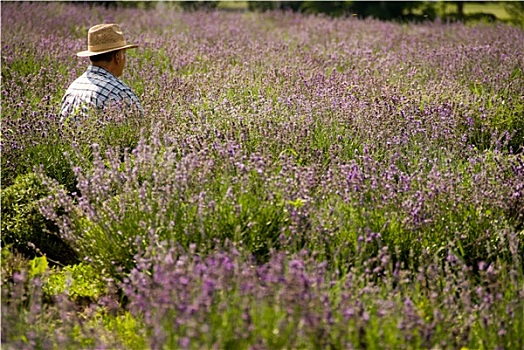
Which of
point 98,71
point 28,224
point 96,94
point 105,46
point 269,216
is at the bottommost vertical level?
point 28,224

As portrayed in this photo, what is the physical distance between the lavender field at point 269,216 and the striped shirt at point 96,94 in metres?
0.20

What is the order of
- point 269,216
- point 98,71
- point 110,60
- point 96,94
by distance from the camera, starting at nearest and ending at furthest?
point 269,216
point 96,94
point 98,71
point 110,60

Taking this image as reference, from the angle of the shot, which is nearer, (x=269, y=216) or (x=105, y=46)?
(x=269, y=216)

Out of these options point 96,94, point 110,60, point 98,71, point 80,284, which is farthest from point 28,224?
point 110,60

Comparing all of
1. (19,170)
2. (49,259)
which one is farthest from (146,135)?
(49,259)

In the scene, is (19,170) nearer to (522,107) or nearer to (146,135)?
(146,135)

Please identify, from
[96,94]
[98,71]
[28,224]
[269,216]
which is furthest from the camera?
[98,71]

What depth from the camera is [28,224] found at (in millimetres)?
3863

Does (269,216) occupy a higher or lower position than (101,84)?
lower

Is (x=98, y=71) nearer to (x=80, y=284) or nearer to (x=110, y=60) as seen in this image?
(x=110, y=60)

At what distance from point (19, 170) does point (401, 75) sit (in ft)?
11.2

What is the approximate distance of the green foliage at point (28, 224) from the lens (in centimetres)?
385

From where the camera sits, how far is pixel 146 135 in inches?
181

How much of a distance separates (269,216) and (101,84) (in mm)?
2111
